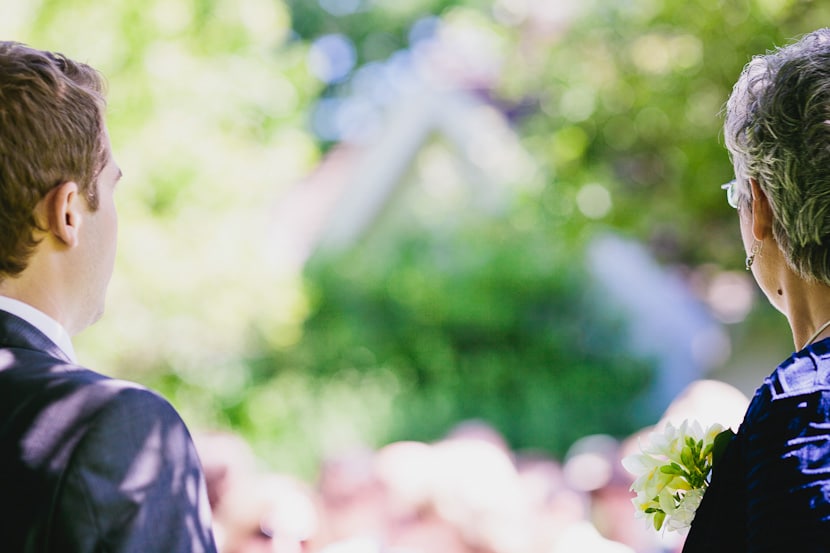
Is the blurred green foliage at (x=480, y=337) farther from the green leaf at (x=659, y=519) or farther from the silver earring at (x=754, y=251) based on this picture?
the silver earring at (x=754, y=251)

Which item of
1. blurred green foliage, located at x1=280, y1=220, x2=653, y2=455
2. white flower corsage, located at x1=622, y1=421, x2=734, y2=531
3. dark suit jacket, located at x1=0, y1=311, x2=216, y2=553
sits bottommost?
blurred green foliage, located at x1=280, y1=220, x2=653, y2=455

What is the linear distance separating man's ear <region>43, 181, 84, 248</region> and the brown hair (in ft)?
0.05

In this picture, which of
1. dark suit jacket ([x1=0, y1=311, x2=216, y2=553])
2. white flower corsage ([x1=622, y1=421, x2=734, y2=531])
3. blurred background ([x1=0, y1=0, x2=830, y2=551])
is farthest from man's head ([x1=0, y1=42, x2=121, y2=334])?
blurred background ([x1=0, y1=0, x2=830, y2=551])

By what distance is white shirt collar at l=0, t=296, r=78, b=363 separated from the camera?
1.82m

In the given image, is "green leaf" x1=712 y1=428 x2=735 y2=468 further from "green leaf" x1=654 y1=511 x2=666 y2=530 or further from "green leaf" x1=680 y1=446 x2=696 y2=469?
"green leaf" x1=654 y1=511 x2=666 y2=530

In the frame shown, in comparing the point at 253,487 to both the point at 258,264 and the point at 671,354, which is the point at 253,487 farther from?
the point at 671,354

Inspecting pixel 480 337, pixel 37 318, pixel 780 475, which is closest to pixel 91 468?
pixel 37 318

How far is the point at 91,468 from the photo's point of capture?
1.64 meters

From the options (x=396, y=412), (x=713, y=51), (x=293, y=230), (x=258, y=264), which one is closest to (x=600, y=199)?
(x=713, y=51)

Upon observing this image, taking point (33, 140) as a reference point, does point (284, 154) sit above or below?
below

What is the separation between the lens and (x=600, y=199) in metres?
9.18

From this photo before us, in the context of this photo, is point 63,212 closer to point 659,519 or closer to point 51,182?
point 51,182

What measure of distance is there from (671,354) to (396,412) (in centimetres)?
406

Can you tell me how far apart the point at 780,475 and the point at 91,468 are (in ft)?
3.81
